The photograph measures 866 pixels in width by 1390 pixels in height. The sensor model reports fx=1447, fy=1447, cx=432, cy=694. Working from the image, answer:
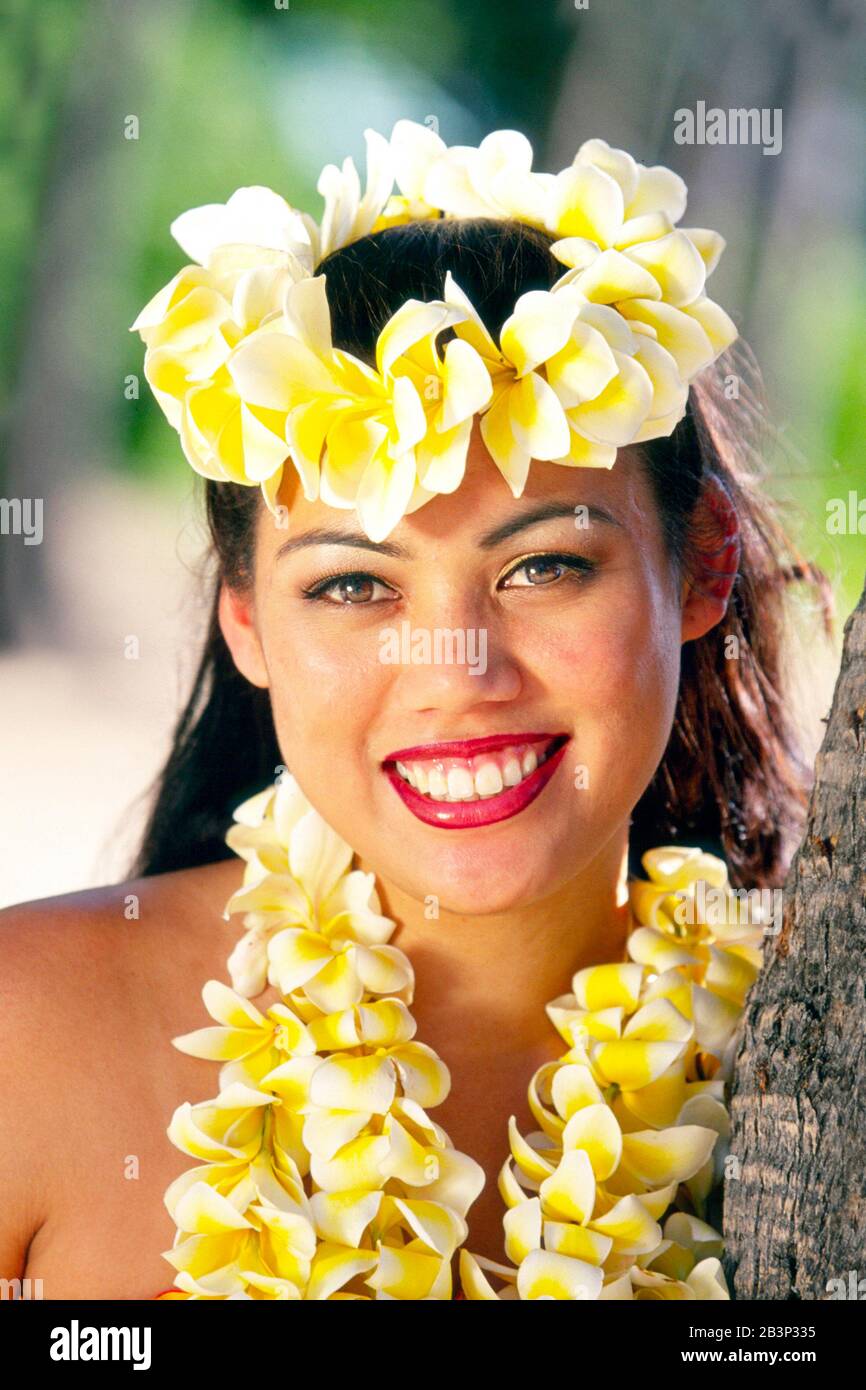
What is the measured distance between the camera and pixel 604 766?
4.22 ft

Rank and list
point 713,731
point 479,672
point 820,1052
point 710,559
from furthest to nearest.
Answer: point 713,731 → point 710,559 → point 479,672 → point 820,1052

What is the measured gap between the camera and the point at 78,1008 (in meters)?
1.36

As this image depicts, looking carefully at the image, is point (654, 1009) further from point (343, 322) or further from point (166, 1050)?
point (343, 322)

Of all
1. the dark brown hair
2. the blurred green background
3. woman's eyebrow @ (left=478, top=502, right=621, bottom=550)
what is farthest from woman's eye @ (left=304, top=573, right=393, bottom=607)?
the blurred green background

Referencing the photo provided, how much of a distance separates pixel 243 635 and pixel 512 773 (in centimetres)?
39

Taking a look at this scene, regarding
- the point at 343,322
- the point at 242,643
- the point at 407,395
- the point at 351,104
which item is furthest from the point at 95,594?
the point at 407,395

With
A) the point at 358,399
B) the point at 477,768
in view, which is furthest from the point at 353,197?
the point at 477,768

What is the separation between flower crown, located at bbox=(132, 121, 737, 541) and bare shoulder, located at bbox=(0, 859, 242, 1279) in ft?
1.54

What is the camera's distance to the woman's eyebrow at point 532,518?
1.22 metres

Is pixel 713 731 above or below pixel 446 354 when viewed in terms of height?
below

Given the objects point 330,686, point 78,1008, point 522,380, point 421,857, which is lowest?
point 78,1008

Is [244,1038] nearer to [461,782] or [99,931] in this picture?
[99,931]

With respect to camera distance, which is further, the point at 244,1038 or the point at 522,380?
the point at 244,1038
